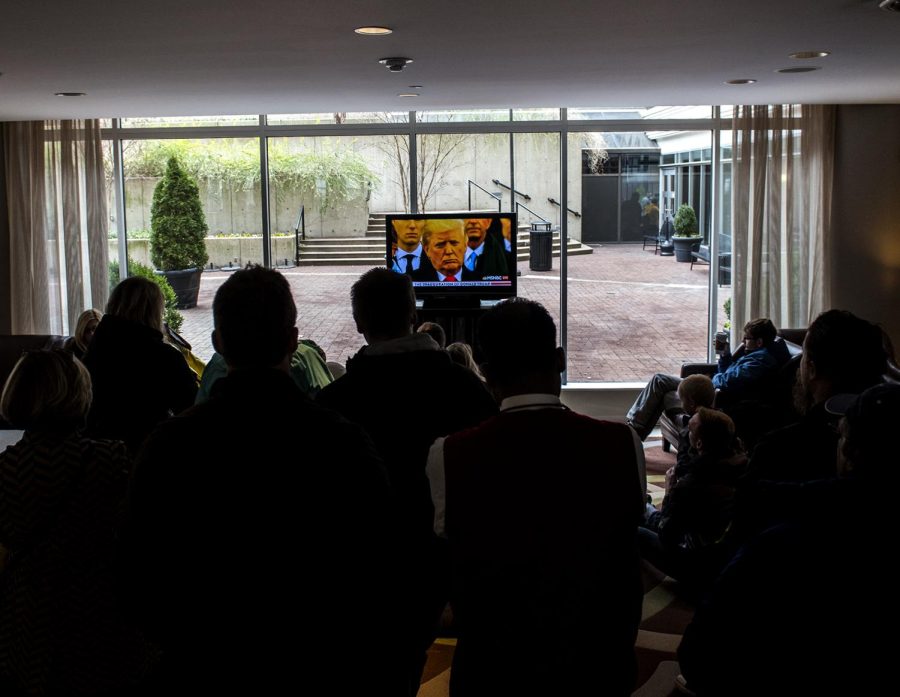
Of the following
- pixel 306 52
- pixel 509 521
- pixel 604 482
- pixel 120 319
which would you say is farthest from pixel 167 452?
pixel 306 52

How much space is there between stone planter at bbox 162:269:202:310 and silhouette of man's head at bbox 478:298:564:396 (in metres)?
6.78

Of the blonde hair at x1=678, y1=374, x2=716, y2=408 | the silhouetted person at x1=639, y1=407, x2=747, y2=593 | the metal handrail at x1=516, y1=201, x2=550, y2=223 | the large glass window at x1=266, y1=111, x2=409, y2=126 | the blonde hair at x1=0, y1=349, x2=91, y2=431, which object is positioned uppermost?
the large glass window at x1=266, y1=111, x2=409, y2=126

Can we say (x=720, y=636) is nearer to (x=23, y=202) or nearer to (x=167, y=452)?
(x=167, y=452)

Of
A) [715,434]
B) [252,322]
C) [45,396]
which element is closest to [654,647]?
[715,434]

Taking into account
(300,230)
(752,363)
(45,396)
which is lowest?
(752,363)

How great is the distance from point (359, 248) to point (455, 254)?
143cm

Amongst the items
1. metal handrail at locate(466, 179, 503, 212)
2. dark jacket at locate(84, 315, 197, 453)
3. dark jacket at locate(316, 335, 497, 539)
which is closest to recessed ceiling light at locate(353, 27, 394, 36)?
dark jacket at locate(84, 315, 197, 453)

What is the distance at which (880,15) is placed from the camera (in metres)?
3.65

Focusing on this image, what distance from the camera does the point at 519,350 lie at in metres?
1.82

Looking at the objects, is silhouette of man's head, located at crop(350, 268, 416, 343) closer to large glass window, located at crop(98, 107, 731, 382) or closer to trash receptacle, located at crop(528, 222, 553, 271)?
large glass window, located at crop(98, 107, 731, 382)

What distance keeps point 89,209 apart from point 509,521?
23.2 ft

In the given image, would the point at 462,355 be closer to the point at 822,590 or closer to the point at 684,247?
the point at 822,590

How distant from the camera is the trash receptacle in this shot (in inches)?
328

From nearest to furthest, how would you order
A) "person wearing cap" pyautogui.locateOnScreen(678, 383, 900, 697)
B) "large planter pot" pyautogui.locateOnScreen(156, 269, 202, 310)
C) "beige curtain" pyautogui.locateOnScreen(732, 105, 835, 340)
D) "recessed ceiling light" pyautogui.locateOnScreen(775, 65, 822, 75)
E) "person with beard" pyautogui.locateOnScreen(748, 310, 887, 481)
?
"person wearing cap" pyautogui.locateOnScreen(678, 383, 900, 697), "person with beard" pyautogui.locateOnScreen(748, 310, 887, 481), "recessed ceiling light" pyautogui.locateOnScreen(775, 65, 822, 75), "beige curtain" pyautogui.locateOnScreen(732, 105, 835, 340), "large planter pot" pyautogui.locateOnScreen(156, 269, 202, 310)
